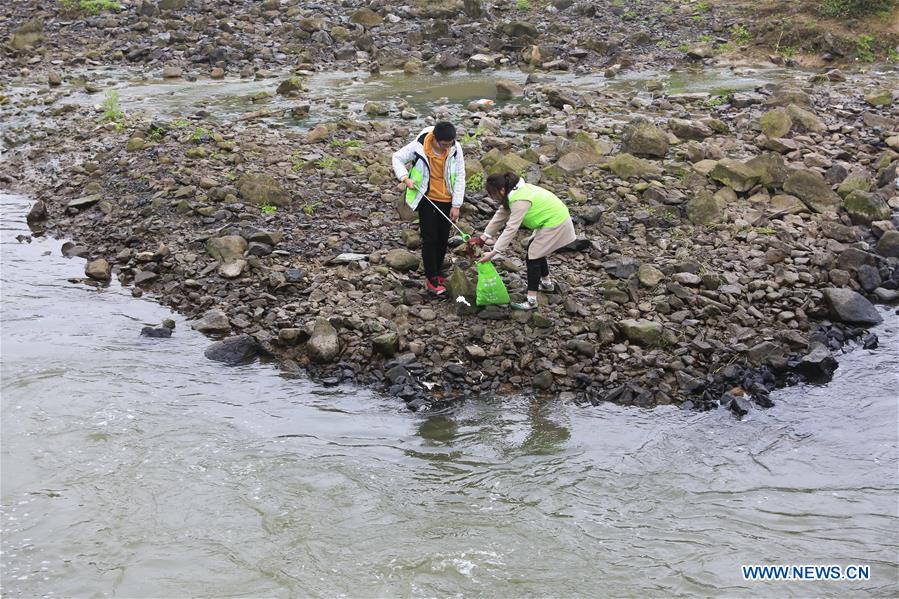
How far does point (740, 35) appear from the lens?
22812mm

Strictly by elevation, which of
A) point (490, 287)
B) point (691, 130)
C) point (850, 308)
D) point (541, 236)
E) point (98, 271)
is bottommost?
point (98, 271)

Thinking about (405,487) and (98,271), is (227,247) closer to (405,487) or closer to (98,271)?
(98,271)

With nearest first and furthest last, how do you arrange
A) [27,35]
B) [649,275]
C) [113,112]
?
[649,275], [113,112], [27,35]

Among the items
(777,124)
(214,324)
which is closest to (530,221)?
(214,324)

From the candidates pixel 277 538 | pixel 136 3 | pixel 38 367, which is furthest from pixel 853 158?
pixel 136 3

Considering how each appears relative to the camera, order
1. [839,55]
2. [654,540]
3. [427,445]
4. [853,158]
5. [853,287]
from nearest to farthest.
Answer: [654,540] → [427,445] → [853,287] → [853,158] → [839,55]

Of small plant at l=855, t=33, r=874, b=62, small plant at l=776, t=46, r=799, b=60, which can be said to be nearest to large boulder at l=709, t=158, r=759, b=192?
small plant at l=776, t=46, r=799, b=60

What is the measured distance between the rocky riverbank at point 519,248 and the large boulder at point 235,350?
0.10 ft

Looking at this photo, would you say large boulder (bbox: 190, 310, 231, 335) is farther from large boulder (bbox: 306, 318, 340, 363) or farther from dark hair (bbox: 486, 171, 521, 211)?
dark hair (bbox: 486, 171, 521, 211)

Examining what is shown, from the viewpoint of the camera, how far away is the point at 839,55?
21375 mm

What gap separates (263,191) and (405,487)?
6009mm

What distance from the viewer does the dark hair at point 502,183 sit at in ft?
26.7

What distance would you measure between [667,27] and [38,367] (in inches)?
823

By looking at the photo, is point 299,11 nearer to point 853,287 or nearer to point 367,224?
point 367,224
